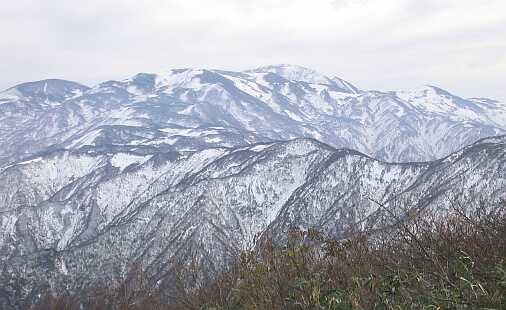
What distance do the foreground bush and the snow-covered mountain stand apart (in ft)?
295

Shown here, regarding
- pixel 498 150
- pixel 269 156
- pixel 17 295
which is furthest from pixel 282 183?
pixel 17 295

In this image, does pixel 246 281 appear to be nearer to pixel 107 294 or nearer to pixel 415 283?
pixel 415 283

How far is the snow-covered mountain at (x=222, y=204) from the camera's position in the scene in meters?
117

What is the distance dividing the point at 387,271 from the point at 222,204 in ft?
428

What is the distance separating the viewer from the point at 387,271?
422 inches

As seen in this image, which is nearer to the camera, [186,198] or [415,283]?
[415,283]

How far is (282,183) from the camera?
493 ft

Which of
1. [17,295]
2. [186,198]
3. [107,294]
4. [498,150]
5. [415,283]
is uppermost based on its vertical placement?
[415,283]

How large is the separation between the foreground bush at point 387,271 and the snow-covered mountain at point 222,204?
8978 cm

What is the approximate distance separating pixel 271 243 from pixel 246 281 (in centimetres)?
120

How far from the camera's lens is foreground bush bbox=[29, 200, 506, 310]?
8328 mm

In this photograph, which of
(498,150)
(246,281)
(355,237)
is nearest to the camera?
(246,281)

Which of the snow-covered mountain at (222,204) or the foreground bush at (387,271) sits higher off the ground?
the foreground bush at (387,271)

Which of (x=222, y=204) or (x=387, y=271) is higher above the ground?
(x=387, y=271)
